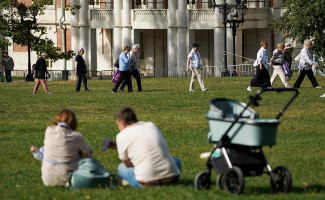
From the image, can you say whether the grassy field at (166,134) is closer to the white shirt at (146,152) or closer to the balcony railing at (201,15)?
the white shirt at (146,152)

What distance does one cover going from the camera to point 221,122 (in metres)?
11.7

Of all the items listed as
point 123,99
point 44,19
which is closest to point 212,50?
point 44,19

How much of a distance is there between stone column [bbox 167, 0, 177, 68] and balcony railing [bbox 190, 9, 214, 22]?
116 cm

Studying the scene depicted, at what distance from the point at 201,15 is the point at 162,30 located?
6.32 meters

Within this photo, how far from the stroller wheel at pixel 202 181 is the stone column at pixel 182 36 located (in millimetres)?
45413

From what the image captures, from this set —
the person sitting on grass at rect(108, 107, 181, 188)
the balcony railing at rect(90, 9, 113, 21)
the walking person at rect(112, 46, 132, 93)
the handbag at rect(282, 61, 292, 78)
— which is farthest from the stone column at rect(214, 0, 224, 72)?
the person sitting on grass at rect(108, 107, 181, 188)

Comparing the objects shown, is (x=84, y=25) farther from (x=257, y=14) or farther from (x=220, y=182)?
(x=220, y=182)

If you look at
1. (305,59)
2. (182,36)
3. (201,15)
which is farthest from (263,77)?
(201,15)

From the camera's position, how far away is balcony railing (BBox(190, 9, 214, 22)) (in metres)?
58.5

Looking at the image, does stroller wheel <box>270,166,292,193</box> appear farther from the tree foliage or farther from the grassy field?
the tree foliage

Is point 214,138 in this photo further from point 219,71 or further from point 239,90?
point 219,71

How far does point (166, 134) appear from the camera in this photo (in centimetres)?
1947

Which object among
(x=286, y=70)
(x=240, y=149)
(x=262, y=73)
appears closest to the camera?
(x=240, y=149)

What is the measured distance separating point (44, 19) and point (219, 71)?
18112 mm
